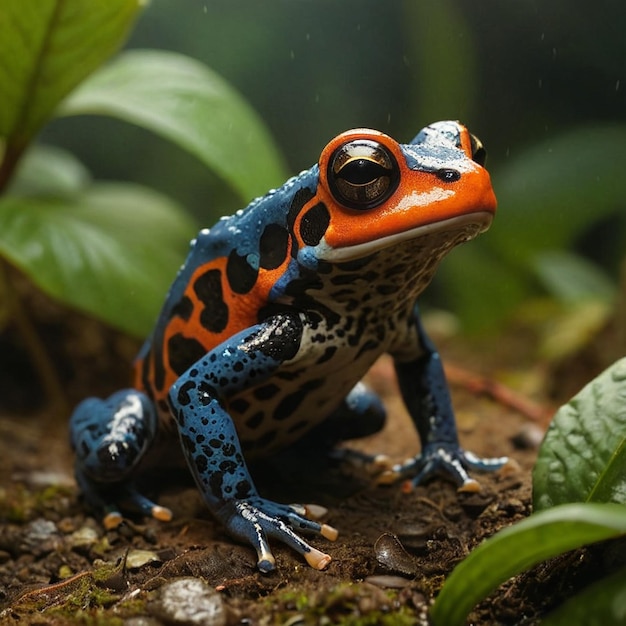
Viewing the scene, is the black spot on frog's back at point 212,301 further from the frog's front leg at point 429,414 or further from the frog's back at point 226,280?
the frog's front leg at point 429,414

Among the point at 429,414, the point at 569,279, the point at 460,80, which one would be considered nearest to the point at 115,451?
the point at 429,414

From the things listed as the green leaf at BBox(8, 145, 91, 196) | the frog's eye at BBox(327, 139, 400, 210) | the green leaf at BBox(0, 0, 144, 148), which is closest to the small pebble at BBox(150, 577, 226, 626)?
the frog's eye at BBox(327, 139, 400, 210)

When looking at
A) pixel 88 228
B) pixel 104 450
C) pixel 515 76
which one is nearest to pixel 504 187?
pixel 515 76

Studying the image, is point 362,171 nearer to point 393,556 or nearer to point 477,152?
point 477,152

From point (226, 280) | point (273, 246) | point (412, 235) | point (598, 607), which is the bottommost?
point (598, 607)

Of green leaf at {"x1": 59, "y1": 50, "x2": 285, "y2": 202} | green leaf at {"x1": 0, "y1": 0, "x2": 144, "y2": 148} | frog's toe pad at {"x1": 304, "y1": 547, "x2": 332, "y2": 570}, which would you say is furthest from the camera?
green leaf at {"x1": 59, "y1": 50, "x2": 285, "y2": 202}

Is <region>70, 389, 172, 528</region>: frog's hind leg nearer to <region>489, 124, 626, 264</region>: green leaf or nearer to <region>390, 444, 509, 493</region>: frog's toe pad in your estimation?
<region>390, 444, 509, 493</region>: frog's toe pad
